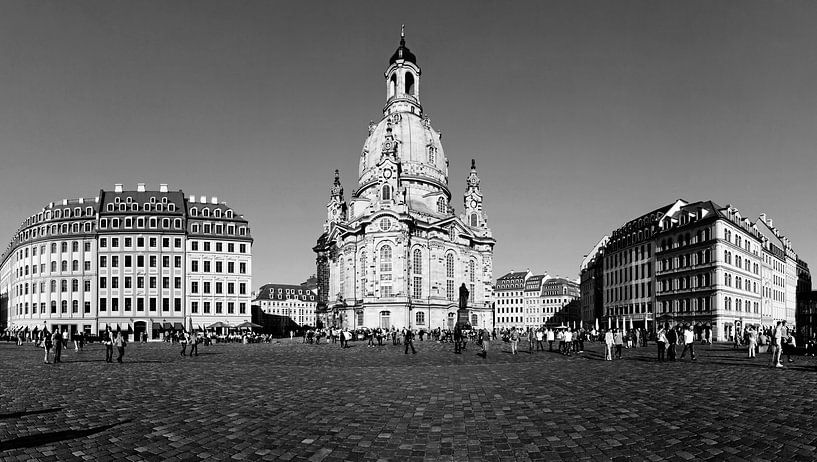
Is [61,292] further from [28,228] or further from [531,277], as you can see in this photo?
[531,277]

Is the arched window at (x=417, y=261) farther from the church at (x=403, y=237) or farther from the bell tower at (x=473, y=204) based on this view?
the bell tower at (x=473, y=204)

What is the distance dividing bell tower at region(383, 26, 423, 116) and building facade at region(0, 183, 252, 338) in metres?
47.3

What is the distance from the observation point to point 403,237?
9444 centimetres

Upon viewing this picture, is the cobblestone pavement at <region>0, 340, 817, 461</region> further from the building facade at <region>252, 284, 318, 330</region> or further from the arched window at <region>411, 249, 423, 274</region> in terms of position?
the building facade at <region>252, 284, 318, 330</region>

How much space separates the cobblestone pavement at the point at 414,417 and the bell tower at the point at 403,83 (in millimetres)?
102589

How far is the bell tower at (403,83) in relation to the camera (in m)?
120

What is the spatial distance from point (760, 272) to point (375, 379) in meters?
82.1

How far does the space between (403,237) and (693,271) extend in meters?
41.6

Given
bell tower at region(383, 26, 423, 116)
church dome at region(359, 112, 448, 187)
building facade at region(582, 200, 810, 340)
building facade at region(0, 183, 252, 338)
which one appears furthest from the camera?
bell tower at region(383, 26, 423, 116)

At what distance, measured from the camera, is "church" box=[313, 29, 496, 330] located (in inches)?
3718

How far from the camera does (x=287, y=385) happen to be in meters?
19.6

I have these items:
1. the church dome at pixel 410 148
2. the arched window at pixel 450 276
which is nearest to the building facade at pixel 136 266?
the arched window at pixel 450 276

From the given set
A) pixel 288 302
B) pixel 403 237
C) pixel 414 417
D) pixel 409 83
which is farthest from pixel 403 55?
pixel 414 417

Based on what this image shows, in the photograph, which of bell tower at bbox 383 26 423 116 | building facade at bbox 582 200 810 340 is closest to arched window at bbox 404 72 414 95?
bell tower at bbox 383 26 423 116
